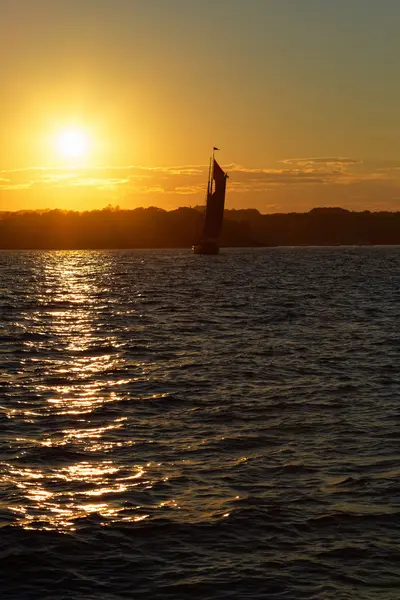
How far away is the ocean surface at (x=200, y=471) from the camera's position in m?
10.8

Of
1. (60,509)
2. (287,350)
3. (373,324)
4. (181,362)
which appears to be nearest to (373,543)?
(60,509)

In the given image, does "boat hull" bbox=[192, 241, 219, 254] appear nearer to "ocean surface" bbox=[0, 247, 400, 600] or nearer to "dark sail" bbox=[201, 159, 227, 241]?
"dark sail" bbox=[201, 159, 227, 241]

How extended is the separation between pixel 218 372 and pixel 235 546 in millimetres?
13868

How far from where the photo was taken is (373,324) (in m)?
40.0

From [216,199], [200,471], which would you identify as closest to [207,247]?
[216,199]

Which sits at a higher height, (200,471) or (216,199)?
(216,199)

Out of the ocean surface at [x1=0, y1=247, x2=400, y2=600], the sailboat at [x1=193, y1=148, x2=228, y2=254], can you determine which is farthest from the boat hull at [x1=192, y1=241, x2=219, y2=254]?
the ocean surface at [x1=0, y1=247, x2=400, y2=600]

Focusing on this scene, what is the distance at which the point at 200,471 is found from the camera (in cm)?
1479

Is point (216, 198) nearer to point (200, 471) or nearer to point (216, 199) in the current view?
point (216, 199)

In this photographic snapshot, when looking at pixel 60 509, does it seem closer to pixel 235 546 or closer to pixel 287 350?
pixel 235 546

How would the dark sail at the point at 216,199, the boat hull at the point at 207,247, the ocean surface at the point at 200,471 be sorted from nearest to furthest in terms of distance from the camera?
the ocean surface at the point at 200,471 → the dark sail at the point at 216,199 → the boat hull at the point at 207,247

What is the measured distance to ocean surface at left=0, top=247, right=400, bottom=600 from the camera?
1078cm

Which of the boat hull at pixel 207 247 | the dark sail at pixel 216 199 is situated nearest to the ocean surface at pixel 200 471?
Answer: the dark sail at pixel 216 199

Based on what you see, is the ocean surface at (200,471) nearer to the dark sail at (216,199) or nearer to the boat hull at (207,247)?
the dark sail at (216,199)
